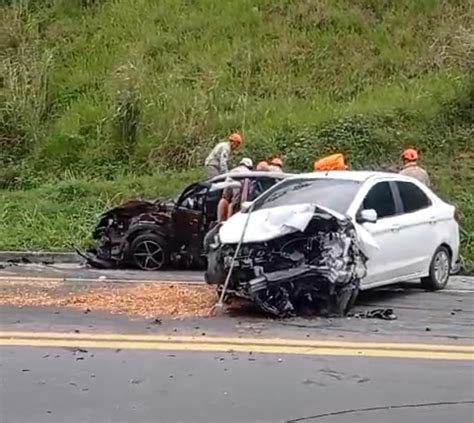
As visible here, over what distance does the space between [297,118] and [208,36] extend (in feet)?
16.4

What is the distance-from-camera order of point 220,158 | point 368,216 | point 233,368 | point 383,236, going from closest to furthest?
1. point 233,368
2. point 368,216
3. point 383,236
4. point 220,158

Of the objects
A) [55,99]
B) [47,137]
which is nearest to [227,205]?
[47,137]

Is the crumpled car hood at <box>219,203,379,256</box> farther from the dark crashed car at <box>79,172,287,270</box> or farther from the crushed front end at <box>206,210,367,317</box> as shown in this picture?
the dark crashed car at <box>79,172,287,270</box>

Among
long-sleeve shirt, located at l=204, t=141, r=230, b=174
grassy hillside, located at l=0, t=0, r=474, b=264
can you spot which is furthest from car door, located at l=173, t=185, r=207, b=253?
grassy hillside, located at l=0, t=0, r=474, b=264

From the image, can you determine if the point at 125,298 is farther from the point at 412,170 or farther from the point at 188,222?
the point at 412,170

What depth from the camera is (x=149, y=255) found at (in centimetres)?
1434

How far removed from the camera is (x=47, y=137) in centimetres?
2311

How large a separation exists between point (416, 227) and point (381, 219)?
2.31 feet

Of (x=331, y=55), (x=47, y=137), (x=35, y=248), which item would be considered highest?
(x=331, y=55)

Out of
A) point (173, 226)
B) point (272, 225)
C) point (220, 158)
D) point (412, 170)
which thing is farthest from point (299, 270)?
point (220, 158)

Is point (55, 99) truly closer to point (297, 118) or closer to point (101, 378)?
point (297, 118)

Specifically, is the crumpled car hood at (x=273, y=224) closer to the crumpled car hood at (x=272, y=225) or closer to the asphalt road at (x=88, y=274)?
the crumpled car hood at (x=272, y=225)

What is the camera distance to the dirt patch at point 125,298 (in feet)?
33.1

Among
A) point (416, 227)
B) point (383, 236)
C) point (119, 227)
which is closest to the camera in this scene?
point (383, 236)
